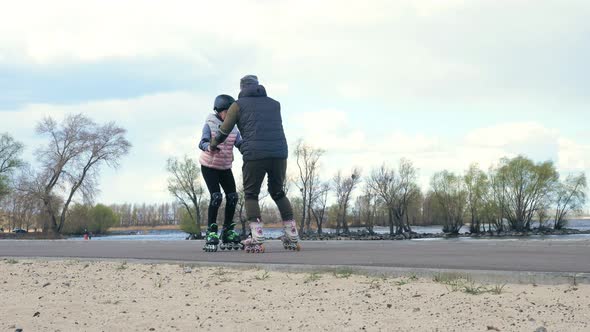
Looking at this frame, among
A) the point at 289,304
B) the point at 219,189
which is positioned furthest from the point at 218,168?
the point at 289,304

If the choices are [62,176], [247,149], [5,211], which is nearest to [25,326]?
[247,149]

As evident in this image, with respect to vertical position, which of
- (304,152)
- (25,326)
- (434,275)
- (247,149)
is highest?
(304,152)

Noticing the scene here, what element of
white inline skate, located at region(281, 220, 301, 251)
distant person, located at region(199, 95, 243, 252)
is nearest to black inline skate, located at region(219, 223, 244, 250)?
distant person, located at region(199, 95, 243, 252)

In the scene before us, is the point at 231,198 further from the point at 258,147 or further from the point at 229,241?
the point at 258,147

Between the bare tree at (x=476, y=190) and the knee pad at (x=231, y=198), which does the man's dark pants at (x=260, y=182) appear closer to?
the knee pad at (x=231, y=198)

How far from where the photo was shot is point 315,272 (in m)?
5.97

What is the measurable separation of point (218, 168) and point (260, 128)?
1773 millimetres

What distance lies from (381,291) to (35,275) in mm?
4717

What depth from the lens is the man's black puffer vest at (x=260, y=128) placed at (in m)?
8.36

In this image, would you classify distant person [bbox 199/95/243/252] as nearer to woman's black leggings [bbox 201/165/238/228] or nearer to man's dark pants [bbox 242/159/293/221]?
woman's black leggings [bbox 201/165/238/228]

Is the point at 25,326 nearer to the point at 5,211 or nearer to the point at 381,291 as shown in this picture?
the point at 381,291

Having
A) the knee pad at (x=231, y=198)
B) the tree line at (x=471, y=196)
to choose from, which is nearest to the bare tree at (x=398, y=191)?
the tree line at (x=471, y=196)

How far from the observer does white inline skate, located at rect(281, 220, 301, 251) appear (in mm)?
8812

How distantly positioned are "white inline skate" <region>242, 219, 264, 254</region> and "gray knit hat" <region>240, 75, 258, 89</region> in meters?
2.02
